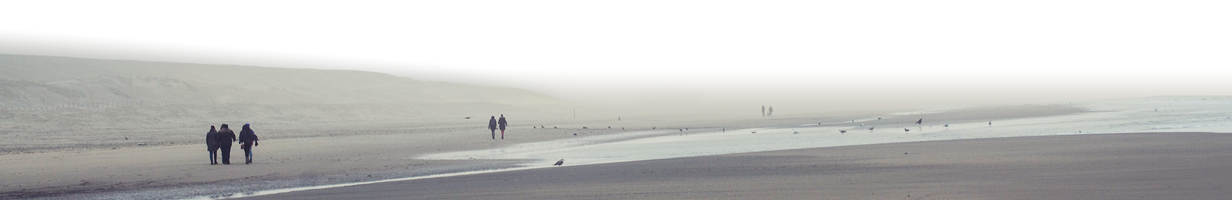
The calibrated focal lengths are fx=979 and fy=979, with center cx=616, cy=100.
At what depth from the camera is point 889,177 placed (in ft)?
46.8

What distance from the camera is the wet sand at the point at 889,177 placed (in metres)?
11.9

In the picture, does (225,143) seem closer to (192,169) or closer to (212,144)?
(212,144)

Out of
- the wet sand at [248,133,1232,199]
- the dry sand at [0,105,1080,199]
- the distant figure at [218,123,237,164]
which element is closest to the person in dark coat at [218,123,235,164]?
the distant figure at [218,123,237,164]

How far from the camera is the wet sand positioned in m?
11.9

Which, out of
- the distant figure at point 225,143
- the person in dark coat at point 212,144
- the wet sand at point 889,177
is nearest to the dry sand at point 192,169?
the person in dark coat at point 212,144

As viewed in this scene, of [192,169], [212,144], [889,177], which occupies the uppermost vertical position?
[212,144]

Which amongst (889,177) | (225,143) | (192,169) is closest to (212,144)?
(225,143)

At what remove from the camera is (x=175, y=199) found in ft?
49.1

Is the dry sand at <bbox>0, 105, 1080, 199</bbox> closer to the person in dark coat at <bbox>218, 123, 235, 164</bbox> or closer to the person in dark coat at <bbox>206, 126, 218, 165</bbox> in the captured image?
the person in dark coat at <bbox>206, 126, 218, 165</bbox>

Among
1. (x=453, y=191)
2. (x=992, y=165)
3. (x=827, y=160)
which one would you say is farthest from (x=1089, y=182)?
(x=453, y=191)

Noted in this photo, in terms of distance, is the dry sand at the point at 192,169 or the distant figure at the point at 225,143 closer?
the dry sand at the point at 192,169

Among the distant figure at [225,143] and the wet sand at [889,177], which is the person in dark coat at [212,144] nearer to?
the distant figure at [225,143]

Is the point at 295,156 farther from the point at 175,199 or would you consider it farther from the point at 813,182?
the point at 813,182

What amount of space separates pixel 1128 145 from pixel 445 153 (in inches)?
670
